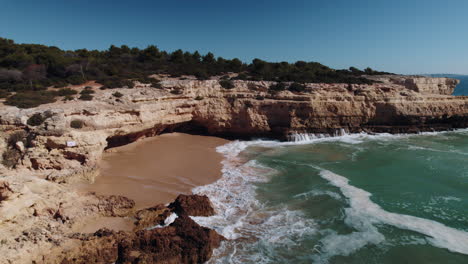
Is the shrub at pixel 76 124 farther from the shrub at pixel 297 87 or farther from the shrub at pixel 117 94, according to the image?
the shrub at pixel 297 87

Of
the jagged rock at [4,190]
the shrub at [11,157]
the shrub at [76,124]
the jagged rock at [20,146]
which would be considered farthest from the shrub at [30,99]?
the jagged rock at [4,190]

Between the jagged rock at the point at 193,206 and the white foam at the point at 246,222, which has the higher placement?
the jagged rock at the point at 193,206

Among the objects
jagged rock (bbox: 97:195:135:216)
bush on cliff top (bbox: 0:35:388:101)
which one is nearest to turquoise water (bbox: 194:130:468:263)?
jagged rock (bbox: 97:195:135:216)

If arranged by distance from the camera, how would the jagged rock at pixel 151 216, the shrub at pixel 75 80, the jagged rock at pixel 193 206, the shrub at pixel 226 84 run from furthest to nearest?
the shrub at pixel 226 84
the shrub at pixel 75 80
the jagged rock at pixel 193 206
the jagged rock at pixel 151 216

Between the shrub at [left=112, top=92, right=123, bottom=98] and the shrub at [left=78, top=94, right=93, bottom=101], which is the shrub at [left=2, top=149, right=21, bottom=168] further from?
the shrub at [left=112, top=92, right=123, bottom=98]

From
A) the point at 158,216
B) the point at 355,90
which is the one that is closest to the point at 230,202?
the point at 158,216

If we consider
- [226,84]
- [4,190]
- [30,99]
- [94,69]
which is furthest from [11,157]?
[94,69]

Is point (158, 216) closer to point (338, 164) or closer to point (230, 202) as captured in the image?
point (230, 202)

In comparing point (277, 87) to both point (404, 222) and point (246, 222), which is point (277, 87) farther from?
point (246, 222)
